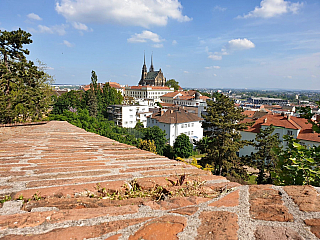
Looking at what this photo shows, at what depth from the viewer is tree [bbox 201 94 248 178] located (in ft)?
65.5

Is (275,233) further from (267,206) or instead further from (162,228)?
(162,228)

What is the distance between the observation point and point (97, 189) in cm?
198

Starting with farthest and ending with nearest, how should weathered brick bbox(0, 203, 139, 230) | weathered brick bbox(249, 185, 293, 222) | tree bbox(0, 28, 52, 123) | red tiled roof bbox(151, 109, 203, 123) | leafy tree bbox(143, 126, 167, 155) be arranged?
A: red tiled roof bbox(151, 109, 203, 123), leafy tree bbox(143, 126, 167, 155), tree bbox(0, 28, 52, 123), weathered brick bbox(249, 185, 293, 222), weathered brick bbox(0, 203, 139, 230)

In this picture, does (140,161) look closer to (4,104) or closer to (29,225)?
(29,225)

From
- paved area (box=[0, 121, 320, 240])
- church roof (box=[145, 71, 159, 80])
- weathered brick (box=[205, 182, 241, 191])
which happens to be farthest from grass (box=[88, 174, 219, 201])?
church roof (box=[145, 71, 159, 80])

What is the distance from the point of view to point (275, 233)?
4.08 ft

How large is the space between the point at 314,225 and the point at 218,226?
1.82ft

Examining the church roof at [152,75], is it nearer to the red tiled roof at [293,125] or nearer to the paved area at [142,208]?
the red tiled roof at [293,125]

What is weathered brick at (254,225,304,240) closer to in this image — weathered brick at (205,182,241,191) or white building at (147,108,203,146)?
weathered brick at (205,182,241,191)

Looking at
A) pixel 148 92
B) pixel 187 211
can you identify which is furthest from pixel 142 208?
pixel 148 92

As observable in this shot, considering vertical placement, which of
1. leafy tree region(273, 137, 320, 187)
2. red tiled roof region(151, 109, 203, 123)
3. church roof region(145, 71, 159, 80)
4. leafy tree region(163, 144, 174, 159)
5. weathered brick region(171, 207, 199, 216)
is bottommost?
leafy tree region(163, 144, 174, 159)

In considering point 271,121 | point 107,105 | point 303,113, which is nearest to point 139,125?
point 107,105

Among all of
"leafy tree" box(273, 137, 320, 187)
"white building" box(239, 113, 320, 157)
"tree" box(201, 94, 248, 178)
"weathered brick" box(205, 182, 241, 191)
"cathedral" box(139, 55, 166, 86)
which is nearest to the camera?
"weathered brick" box(205, 182, 241, 191)

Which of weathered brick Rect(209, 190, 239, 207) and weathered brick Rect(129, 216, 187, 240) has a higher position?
weathered brick Rect(129, 216, 187, 240)
